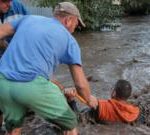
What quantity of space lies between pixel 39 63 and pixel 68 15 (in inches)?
22.3

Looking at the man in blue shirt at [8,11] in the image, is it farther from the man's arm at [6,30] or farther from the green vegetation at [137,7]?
the green vegetation at [137,7]

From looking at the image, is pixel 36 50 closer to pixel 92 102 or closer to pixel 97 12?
pixel 92 102

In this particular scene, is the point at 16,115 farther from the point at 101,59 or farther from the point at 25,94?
the point at 101,59

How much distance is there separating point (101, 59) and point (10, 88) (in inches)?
338

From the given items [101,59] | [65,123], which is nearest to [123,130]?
[65,123]

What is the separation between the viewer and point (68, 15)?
4855 mm

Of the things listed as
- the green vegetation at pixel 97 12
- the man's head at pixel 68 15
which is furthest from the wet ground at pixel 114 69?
the man's head at pixel 68 15

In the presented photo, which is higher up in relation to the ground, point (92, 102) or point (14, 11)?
point (14, 11)

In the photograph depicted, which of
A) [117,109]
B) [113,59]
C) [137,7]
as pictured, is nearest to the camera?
[117,109]

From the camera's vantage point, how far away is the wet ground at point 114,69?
6.93 meters

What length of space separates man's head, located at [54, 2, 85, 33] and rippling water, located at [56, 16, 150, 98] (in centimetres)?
398

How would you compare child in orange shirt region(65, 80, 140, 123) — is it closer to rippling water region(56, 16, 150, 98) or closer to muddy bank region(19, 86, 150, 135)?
muddy bank region(19, 86, 150, 135)

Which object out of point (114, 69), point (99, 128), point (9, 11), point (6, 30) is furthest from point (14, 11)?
point (114, 69)

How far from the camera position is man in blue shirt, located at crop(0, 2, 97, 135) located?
15.5 ft
